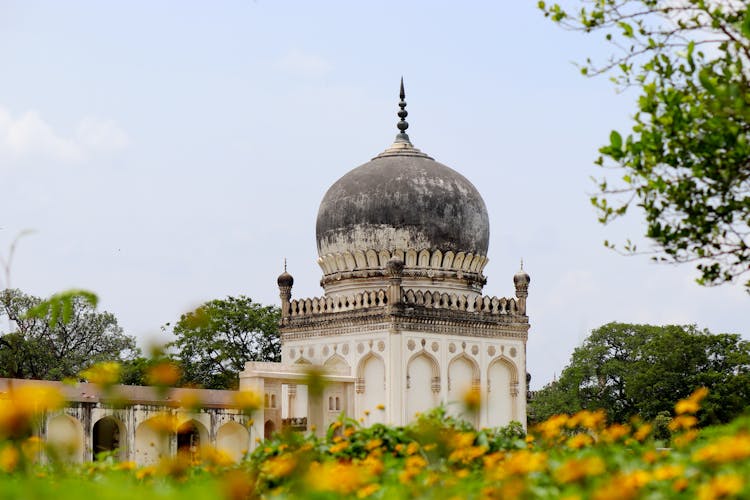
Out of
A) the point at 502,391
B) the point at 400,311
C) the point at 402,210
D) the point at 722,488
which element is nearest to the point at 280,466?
the point at 722,488

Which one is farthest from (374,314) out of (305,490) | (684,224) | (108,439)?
(305,490)

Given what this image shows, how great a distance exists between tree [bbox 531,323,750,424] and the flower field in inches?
1195

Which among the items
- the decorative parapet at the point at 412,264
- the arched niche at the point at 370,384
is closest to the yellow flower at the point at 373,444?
the arched niche at the point at 370,384

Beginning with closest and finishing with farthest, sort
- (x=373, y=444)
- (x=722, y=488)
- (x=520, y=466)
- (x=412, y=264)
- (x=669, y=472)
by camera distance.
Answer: (x=722, y=488) < (x=520, y=466) < (x=669, y=472) < (x=373, y=444) < (x=412, y=264)

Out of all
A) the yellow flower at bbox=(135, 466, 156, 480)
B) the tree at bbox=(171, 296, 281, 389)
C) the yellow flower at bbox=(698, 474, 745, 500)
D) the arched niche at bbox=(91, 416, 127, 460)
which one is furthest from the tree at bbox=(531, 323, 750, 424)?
the yellow flower at bbox=(698, 474, 745, 500)

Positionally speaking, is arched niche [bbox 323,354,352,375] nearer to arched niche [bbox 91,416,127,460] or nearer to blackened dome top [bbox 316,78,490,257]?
blackened dome top [bbox 316,78,490,257]

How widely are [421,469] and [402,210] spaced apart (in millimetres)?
20977

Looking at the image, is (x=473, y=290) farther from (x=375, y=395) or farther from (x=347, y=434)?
(x=347, y=434)

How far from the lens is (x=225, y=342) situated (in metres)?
36.1

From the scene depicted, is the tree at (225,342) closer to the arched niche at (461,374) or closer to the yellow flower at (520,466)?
the arched niche at (461,374)

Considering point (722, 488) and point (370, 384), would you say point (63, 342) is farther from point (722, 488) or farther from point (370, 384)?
point (722, 488)

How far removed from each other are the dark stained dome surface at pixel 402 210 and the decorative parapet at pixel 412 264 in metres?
0.16

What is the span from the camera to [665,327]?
4497 centimetres

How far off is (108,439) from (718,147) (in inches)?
741
